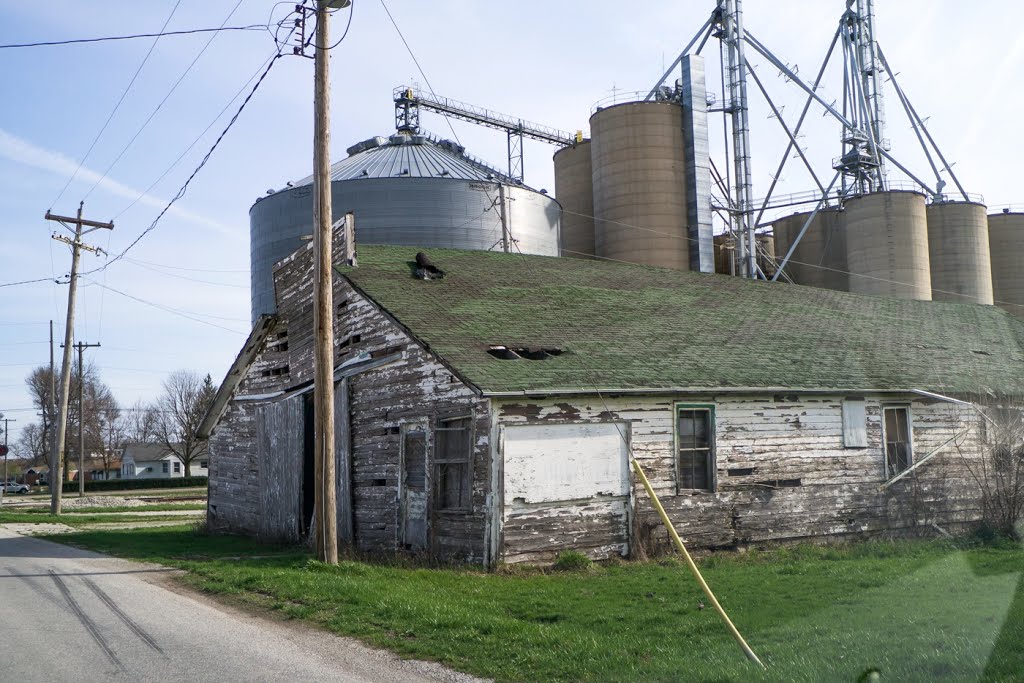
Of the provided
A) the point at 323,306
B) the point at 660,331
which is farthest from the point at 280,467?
the point at 660,331

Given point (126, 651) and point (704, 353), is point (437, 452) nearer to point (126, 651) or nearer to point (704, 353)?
point (704, 353)

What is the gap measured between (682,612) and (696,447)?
6337 mm

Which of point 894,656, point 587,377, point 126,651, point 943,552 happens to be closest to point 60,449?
point 587,377

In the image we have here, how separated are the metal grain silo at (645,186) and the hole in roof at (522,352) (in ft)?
66.4

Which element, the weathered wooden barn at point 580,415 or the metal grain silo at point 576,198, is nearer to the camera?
the weathered wooden barn at point 580,415

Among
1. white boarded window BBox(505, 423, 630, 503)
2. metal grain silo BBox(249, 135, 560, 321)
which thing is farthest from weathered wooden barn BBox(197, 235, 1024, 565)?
metal grain silo BBox(249, 135, 560, 321)

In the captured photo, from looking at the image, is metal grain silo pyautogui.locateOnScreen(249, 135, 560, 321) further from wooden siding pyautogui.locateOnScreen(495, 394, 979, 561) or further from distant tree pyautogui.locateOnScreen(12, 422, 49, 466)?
distant tree pyautogui.locateOnScreen(12, 422, 49, 466)

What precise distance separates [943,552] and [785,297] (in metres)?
10.9

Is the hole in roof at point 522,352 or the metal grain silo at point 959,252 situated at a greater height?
the metal grain silo at point 959,252

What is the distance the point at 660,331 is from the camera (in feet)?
59.3

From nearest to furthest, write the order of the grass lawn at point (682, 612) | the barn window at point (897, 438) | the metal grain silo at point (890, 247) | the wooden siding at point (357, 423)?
the grass lawn at point (682, 612) → the wooden siding at point (357, 423) → the barn window at point (897, 438) → the metal grain silo at point (890, 247)

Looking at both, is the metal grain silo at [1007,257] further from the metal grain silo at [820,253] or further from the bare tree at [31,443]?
the bare tree at [31,443]

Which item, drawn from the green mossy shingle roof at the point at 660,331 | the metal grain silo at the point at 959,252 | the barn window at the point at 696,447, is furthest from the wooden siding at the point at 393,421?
the metal grain silo at the point at 959,252

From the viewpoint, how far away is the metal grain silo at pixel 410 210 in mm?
30203
